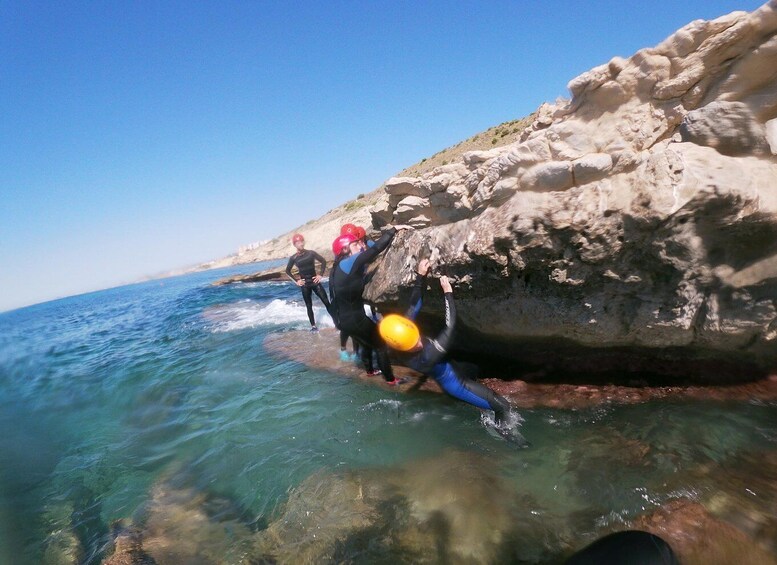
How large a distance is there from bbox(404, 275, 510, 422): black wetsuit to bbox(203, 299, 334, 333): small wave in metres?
7.27

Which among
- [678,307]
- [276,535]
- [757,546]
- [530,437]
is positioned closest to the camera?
[757,546]

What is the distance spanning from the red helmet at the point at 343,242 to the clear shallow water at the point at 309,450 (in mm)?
2684

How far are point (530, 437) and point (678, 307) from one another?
2.38 metres

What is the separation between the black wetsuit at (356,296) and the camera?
6273mm

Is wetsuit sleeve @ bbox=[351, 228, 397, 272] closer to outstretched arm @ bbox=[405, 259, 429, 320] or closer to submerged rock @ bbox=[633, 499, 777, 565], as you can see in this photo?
outstretched arm @ bbox=[405, 259, 429, 320]

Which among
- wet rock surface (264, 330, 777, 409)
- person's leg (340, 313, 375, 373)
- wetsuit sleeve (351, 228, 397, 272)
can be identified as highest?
wetsuit sleeve (351, 228, 397, 272)

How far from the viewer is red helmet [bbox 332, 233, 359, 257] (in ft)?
22.1

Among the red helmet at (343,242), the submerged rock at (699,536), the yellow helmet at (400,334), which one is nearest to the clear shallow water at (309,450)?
the submerged rock at (699,536)

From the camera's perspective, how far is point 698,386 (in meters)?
4.86

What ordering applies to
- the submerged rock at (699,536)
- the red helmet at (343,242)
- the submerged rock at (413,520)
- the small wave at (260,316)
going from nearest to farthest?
1. the submerged rock at (699,536)
2. the submerged rock at (413,520)
3. the red helmet at (343,242)
4. the small wave at (260,316)

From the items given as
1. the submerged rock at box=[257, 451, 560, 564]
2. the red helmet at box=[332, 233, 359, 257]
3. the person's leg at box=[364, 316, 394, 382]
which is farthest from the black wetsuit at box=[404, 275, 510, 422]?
the red helmet at box=[332, 233, 359, 257]

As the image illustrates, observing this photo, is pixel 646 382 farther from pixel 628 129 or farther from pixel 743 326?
pixel 628 129

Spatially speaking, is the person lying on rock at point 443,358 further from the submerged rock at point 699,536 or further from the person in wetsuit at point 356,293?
the submerged rock at point 699,536

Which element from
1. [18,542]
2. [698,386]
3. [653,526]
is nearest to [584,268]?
[698,386]
